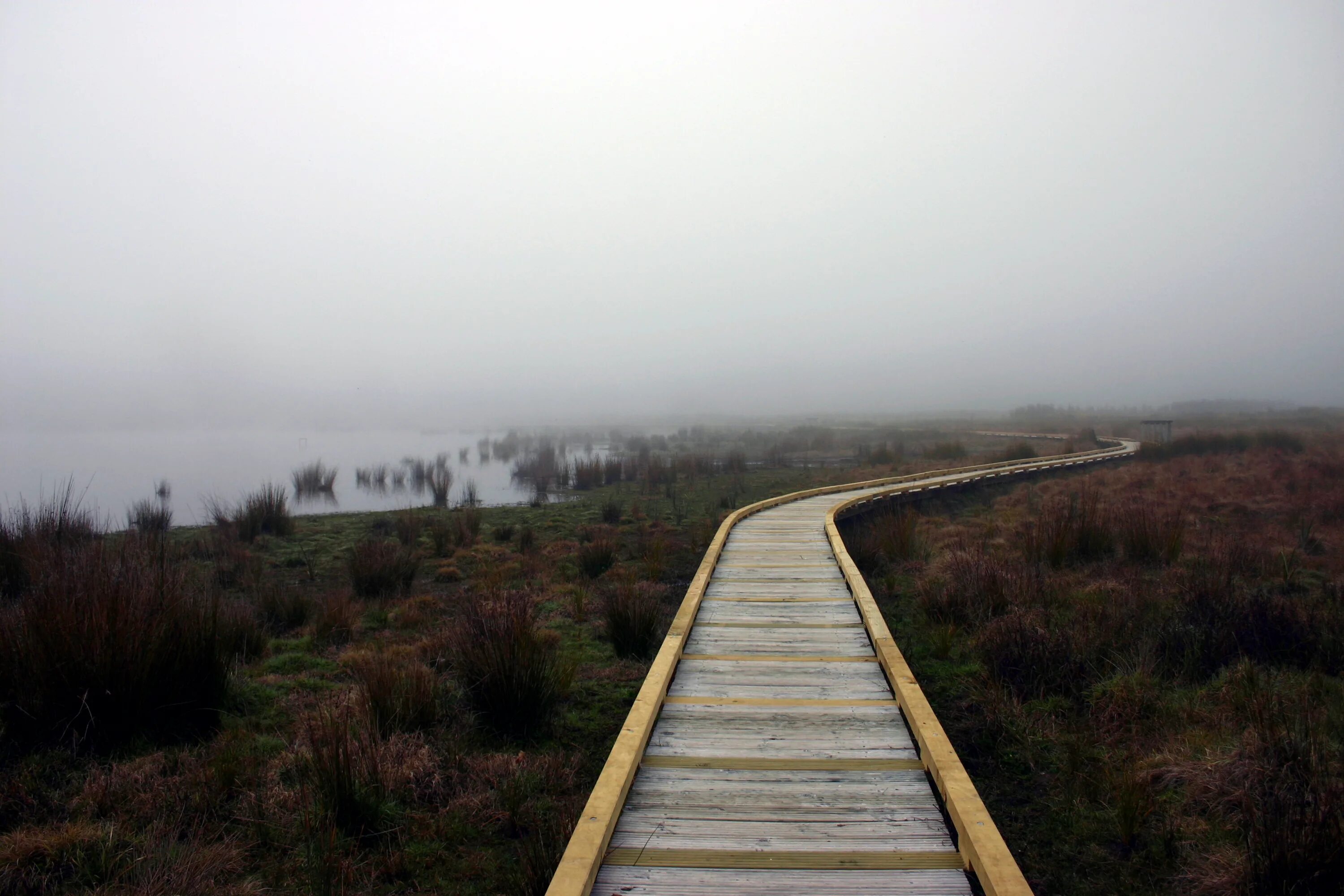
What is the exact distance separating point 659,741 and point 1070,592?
5045mm

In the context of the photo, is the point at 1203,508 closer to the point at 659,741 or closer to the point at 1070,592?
the point at 1070,592

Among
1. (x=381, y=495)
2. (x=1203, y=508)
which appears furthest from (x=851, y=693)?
(x=381, y=495)

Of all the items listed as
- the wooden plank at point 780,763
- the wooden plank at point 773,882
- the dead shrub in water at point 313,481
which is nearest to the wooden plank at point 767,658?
the wooden plank at point 780,763

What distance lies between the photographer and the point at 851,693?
412cm

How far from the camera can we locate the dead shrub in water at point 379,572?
8430mm

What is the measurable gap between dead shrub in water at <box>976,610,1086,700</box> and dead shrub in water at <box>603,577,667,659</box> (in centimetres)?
258

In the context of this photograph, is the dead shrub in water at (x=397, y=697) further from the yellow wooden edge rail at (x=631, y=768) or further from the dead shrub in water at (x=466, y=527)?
the dead shrub in water at (x=466, y=527)

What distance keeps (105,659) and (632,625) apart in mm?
3496

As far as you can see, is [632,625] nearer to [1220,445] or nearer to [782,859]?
[782,859]

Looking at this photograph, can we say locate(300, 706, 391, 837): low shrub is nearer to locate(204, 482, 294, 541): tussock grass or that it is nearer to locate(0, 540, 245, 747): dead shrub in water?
locate(0, 540, 245, 747): dead shrub in water

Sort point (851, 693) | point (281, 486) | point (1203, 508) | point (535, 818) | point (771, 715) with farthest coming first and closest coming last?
point (281, 486) → point (1203, 508) → point (851, 693) → point (771, 715) → point (535, 818)

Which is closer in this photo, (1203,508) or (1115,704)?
(1115,704)

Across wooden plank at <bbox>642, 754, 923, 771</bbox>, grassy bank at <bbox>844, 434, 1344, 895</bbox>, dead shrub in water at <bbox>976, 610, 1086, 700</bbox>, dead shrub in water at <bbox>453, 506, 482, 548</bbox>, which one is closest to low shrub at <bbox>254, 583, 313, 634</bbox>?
dead shrub in water at <bbox>453, 506, 482, 548</bbox>

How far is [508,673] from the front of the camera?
14.4 ft
